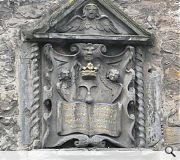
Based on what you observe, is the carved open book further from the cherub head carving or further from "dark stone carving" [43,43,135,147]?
the cherub head carving

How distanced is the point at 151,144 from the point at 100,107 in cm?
50

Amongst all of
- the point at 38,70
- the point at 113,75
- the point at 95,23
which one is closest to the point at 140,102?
the point at 113,75

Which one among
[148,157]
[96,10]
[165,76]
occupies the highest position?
[96,10]

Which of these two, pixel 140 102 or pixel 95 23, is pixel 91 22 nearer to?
pixel 95 23

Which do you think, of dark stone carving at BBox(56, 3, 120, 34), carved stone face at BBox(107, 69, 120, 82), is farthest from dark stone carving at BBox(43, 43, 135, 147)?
dark stone carving at BBox(56, 3, 120, 34)

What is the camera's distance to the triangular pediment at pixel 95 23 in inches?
302

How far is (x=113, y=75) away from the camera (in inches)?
299

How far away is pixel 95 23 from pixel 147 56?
50 cm

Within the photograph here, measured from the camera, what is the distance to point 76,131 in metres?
7.42

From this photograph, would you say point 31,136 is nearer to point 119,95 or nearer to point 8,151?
point 8,151

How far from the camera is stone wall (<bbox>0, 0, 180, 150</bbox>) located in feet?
24.7

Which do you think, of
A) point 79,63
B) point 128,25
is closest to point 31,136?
point 79,63

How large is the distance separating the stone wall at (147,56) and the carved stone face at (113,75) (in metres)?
0.27

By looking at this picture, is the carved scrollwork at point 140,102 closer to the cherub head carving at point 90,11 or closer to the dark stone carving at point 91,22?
the dark stone carving at point 91,22
